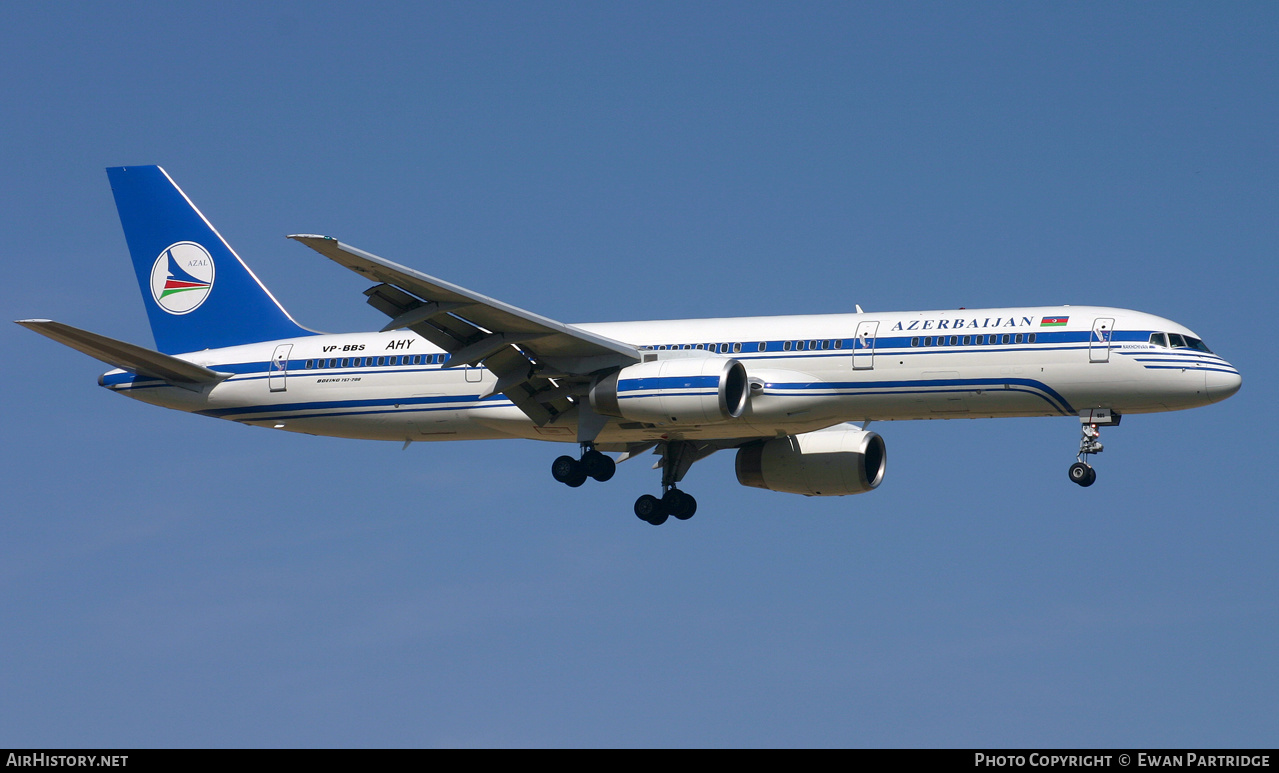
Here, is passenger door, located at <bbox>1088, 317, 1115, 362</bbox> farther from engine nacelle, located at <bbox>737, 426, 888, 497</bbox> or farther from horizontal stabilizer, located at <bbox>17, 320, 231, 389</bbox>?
horizontal stabilizer, located at <bbox>17, 320, 231, 389</bbox>

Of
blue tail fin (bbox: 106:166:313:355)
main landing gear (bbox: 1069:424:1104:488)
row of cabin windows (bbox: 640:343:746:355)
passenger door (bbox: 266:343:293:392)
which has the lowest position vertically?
main landing gear (bbox: 1069:424:1104:488)

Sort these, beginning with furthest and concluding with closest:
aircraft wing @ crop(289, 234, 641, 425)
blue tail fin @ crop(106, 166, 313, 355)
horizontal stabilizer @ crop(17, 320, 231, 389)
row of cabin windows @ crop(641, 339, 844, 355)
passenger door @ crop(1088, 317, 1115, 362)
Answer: blue tail fin @ crop(106, 166, 313, 355) < horizontal stabilizer @ crop(17, 320, 231, 389) < row of cabin windows @ crop(641, 339, 844, 355) < passenger door @ crop(1088, 317, 1115, 362) < aircraft wing @ crop(289, 234, 641, 425)

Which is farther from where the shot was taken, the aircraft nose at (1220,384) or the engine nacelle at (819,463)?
the engine nacelle at (819,463)

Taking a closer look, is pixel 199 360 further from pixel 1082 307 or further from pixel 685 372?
pixel 1082 307

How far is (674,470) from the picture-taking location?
44.9 m

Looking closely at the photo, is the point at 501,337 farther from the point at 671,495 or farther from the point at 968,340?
the point at 968,340

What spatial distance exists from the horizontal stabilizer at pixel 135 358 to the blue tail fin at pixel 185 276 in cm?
173

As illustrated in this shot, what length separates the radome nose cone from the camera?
37.0 m

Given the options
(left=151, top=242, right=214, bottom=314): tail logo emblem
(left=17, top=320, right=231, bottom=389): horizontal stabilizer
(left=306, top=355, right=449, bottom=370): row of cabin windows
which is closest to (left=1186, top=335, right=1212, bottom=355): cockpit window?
(left=306, top=355, right=449, bottom=370): row of cabin windows

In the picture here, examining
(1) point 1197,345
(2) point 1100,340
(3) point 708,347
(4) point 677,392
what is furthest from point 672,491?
(1) point 1197,345

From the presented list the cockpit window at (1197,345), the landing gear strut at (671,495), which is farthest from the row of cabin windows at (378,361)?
the cockpit window at (1197,345)

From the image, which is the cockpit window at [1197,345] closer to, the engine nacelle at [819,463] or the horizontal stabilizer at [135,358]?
the engine nacelle at [819,463]

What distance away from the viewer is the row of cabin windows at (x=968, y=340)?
1494 inches
